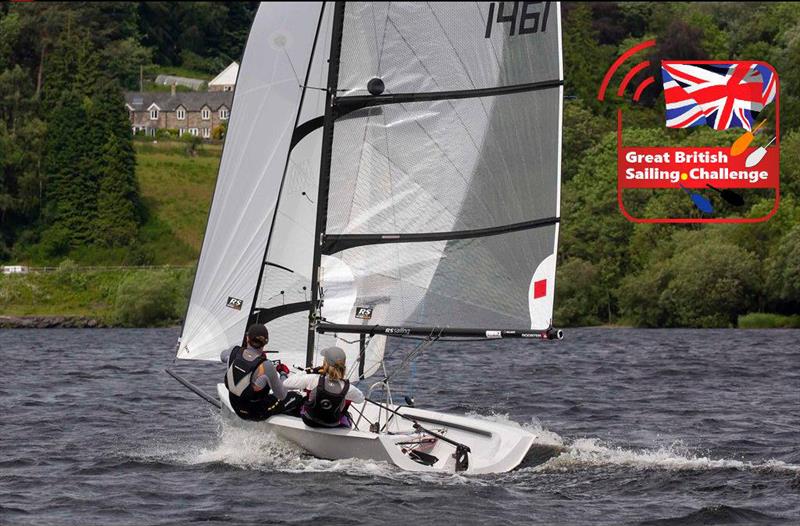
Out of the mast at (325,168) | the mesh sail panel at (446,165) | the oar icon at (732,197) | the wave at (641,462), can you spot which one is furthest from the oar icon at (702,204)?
the mast at (325,168)

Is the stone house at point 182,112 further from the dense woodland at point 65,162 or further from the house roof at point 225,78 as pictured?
the dense woodland at point 65,162

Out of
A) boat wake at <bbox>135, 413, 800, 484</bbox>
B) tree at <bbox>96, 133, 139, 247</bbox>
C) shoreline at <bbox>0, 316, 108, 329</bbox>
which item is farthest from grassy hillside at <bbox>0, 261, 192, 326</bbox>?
boat wake at <bbox>135, 413, 800, 484</bbox>

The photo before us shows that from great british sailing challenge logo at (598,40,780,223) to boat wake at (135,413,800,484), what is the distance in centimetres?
4734

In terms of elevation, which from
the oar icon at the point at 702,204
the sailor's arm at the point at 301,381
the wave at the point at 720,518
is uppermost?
the oar icon at the point at 702,204

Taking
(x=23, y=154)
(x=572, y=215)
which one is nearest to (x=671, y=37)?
(x=572, y=215)

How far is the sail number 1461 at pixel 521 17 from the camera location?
16781mm

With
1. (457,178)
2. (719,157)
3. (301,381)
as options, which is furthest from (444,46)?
(719,157)

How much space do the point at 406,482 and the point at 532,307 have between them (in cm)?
282

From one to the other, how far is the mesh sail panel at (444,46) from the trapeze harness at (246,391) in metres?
3.29

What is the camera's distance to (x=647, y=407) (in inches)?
966

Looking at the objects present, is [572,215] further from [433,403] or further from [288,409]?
[288,409]

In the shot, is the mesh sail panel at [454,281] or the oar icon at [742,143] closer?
the mesh sail panel at [454,281]

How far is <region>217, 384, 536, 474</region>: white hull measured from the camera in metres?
15.6

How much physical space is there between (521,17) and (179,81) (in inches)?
5048
